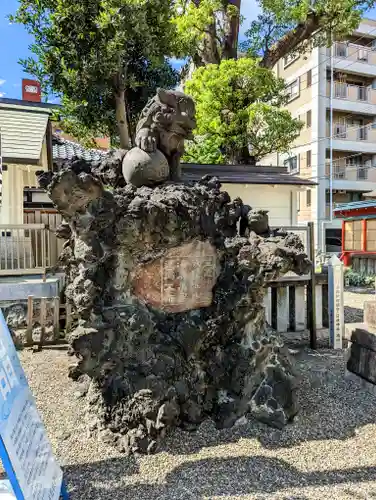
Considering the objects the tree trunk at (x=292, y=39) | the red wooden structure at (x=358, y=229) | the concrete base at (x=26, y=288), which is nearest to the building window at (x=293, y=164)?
the red wooden structure at (x=358, y=229)

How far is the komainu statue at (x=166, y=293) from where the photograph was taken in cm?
324

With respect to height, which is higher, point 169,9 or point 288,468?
point 169,9

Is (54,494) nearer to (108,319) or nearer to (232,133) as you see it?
(108,319)

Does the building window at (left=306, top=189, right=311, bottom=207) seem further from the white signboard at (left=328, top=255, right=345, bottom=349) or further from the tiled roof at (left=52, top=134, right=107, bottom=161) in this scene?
the white signboard at (left=328, top=255, right=345, bottom=349)

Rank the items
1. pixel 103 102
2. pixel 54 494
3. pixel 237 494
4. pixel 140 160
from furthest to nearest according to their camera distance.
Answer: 1. pixel 103 102
2. pixel 140 160
3. pixel 237 494
4. pixel 54 494

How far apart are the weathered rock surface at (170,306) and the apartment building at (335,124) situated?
17.7 meters

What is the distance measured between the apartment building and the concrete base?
53.6 ft

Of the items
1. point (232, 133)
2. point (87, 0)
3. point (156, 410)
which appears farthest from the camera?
point (232, 133)

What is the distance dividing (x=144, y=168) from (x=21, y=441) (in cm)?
249

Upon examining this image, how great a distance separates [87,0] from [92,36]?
0.65m

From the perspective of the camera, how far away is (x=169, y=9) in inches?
327

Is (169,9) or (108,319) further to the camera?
(169,9)

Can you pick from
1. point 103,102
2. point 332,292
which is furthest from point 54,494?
point 103,102

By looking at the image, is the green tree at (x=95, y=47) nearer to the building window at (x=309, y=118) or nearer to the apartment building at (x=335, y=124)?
the apartment building at (x=335, y=124)
